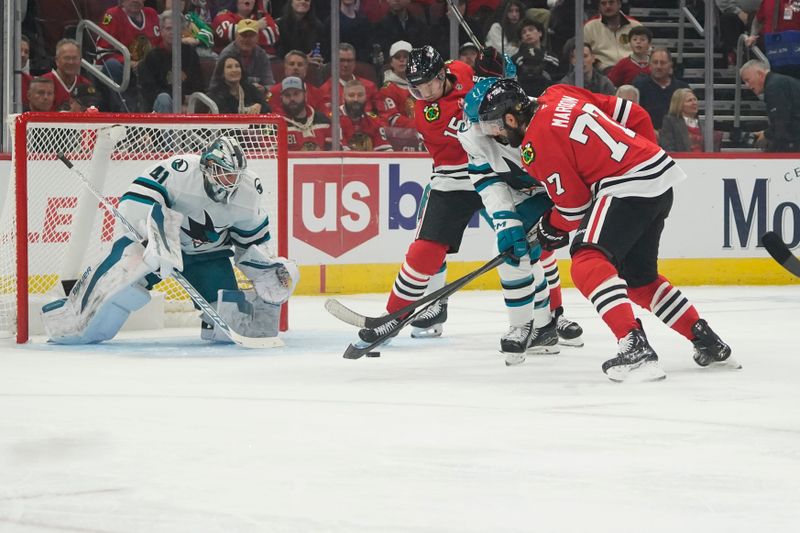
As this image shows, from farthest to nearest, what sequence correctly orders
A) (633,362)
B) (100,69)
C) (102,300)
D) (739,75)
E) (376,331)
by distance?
(739,75)
(100,69)
(102,300)
(376,331)
(633,362)

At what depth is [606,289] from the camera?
368 centimetres

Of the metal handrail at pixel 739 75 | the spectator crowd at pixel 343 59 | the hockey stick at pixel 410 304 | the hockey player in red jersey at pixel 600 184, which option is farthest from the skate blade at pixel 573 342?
the metal handrail at pixel 739 75

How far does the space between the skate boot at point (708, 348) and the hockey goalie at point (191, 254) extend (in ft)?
5.22

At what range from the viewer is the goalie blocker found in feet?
15.0

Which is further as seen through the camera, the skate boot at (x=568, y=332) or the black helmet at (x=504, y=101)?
the skate boot at (x=568, y=332)

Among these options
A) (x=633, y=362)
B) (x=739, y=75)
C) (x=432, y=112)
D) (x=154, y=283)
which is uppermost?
(x=739, y=75)

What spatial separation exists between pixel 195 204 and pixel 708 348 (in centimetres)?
192

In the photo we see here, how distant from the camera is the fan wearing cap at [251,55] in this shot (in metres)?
6.90

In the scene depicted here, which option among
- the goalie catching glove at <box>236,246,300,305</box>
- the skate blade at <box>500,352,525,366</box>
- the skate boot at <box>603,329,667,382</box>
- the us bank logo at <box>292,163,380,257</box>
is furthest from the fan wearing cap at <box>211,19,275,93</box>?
the skate boot at <box>603,329,667,382</box>

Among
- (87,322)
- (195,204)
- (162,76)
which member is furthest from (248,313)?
(162,76)

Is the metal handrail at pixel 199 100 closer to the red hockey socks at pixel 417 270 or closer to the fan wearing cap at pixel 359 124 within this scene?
the fan wearing cap at pixel 359 124

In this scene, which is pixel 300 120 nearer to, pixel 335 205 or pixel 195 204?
pixel 335 205

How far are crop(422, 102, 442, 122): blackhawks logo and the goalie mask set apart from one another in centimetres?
70

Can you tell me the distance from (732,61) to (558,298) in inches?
146
